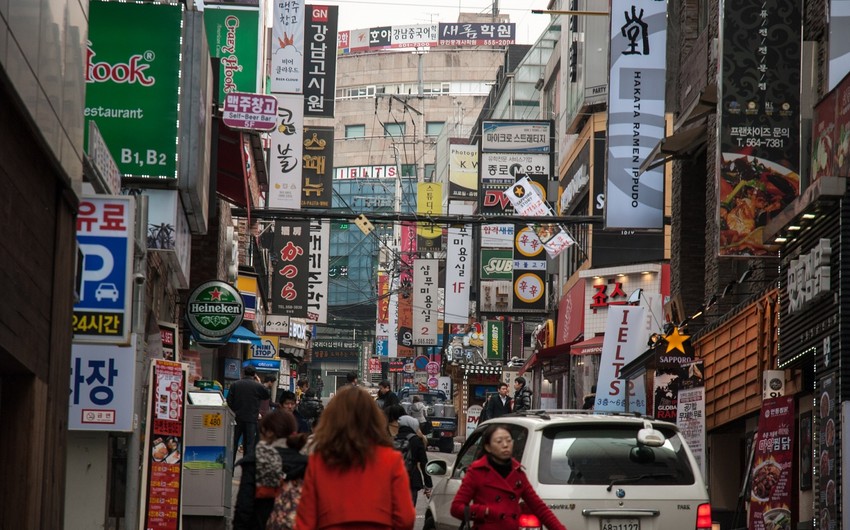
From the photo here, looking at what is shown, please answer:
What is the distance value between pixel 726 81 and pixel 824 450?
6.14 meters

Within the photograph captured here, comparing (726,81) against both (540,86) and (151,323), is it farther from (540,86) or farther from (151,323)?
(540,86)

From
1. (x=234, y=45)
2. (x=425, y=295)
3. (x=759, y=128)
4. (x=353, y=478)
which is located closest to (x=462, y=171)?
(x=425, y=295)

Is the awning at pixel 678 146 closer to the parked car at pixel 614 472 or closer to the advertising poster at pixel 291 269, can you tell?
the parked car at pixel 614 472

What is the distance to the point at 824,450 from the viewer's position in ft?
46.6

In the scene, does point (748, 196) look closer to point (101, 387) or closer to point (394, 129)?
point (101, 387)

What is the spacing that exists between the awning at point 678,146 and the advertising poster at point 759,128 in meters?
4.96

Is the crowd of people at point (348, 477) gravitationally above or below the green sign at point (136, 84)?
below

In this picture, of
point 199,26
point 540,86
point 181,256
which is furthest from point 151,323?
point 540,86

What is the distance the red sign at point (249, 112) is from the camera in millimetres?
21750

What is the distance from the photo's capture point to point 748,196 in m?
18.5

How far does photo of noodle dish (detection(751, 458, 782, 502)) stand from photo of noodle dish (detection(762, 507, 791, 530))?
220 mm

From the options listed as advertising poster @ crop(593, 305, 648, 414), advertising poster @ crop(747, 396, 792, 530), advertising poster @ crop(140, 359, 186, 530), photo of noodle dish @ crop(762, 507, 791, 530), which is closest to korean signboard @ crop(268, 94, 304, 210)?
advertising poster @ crop(593, 305, 648, 414)

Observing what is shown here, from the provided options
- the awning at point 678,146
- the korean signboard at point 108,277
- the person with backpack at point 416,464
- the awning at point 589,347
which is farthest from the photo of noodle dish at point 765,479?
the awning at point 589,347

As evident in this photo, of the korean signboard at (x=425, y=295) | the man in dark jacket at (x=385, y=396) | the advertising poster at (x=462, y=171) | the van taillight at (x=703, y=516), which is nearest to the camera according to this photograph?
the van taillight at (x=703, y=516)
